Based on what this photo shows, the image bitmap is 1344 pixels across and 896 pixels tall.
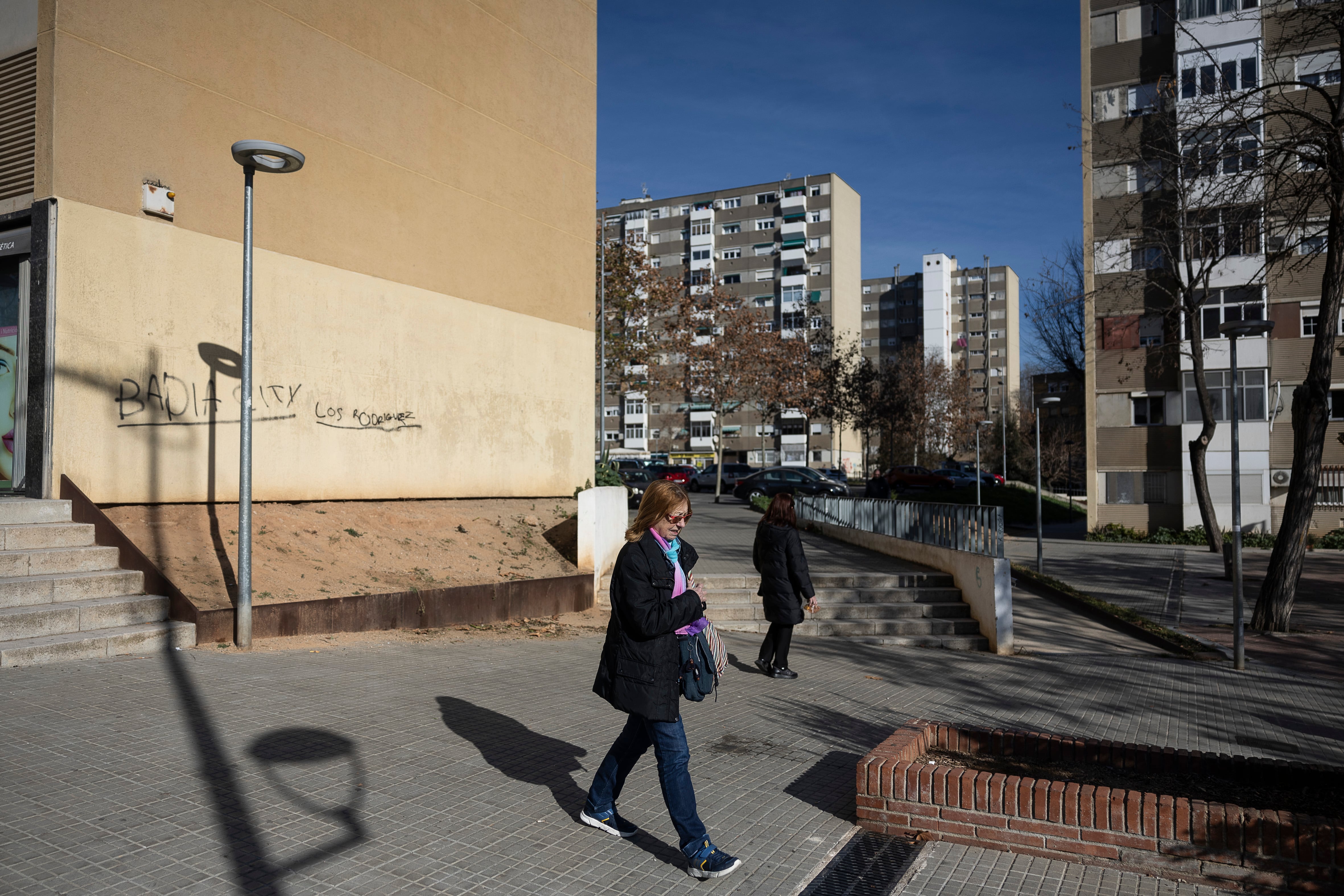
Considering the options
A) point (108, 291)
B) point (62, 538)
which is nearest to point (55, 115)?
point (108, 291)

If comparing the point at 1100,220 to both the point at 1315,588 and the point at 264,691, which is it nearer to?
the point at 1315,588

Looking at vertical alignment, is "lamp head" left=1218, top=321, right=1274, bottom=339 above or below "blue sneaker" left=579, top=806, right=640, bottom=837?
above

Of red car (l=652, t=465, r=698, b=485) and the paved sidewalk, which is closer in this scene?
the paved sidewalk

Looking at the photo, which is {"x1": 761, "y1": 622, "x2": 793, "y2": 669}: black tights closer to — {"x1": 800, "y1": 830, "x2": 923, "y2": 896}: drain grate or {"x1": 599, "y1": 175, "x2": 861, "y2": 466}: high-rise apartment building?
{"x1": 800, "y1": 830, "x2": 923, "y2": 896}: drain grate

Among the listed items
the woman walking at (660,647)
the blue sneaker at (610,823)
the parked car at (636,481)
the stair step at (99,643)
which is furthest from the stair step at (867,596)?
the parked car at (636,481)

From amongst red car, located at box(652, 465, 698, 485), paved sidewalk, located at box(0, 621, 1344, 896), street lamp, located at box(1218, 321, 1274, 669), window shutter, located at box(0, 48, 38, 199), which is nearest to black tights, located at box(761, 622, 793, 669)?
paved sidewalk, located at box(0, 621, 1344, 896)

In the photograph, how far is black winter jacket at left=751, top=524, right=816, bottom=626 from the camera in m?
9.09

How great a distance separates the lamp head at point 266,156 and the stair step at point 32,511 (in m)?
3.76

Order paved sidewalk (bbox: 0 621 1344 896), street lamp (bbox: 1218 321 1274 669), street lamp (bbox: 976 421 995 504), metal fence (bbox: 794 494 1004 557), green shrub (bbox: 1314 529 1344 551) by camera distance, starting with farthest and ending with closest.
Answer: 1. street lamp (bbox: 976 421 995 504)
2. green shrub (bbox: 1314 529 1344 551)
3. metal fence (bbox: 794 494 1004 557)
4. street lamp (bbox: 1218 321 1274 669)
5. paved sidewalk (bbox: 0 621 1344 896)

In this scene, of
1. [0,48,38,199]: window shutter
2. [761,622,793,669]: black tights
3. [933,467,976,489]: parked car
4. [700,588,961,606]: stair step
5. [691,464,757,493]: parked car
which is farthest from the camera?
[933,467,976,489]: parked car

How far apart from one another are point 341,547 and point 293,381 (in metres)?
2.38

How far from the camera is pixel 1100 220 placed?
32.2m

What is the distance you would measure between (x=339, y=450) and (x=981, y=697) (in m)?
8.76

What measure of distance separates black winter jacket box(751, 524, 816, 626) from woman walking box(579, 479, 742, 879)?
4838 mm
